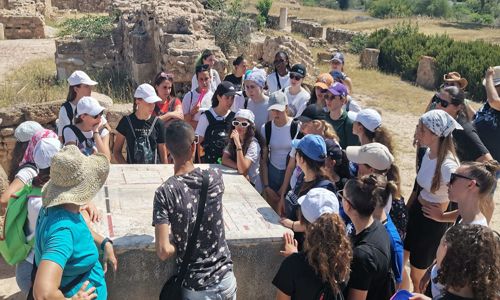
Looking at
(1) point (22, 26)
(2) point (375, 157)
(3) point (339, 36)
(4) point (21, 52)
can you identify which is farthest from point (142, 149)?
(3) point (339, 36)

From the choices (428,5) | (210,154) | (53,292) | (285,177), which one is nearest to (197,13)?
(210,154)

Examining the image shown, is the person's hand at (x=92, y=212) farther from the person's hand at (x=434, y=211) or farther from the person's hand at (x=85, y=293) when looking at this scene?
the person's hand at (x=434, y=211)

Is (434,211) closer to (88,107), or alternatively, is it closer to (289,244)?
(289,244)

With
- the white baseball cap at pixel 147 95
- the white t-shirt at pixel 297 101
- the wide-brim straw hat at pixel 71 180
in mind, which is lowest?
the white t-shirt at pixel 297 101

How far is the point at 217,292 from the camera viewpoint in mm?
3092

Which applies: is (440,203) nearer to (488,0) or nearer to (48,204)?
(48,204)

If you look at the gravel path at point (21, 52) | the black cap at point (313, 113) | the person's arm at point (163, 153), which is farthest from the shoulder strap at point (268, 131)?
the gravel path at point (21, 52)

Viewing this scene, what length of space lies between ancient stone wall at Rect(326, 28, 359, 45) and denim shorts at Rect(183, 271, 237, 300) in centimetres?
2295

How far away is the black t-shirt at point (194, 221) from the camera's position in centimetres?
290

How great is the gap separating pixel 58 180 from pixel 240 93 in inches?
153

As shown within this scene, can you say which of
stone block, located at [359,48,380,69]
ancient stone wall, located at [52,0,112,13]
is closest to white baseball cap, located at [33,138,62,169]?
stone block, located at [359,48,380,69]

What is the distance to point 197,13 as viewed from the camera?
1047 centimetres

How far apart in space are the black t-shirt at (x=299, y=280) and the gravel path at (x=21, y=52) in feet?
37.5

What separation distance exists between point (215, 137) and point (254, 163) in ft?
2.03
